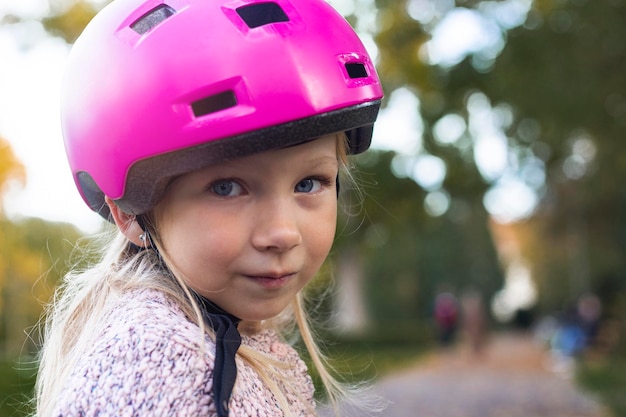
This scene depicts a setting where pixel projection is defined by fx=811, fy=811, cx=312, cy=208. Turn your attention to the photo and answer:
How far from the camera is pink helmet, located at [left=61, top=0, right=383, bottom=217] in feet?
5.76

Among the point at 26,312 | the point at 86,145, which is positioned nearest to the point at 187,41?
the point at 86,145

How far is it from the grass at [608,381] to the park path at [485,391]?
18 cm

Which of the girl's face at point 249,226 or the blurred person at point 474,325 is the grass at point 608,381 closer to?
the blurred person at point 474,325

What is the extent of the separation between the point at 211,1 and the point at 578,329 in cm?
1990

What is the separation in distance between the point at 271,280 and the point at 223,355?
1.03ft

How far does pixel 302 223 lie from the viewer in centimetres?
188

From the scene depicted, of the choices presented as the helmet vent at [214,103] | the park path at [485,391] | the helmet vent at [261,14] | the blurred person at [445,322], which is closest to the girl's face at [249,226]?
the helmet vent at [214,103]

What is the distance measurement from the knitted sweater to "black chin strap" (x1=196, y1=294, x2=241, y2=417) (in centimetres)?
3

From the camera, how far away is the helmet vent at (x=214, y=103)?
177 cm

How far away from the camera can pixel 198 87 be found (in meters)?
1.76

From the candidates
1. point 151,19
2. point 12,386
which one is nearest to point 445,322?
point 12,386

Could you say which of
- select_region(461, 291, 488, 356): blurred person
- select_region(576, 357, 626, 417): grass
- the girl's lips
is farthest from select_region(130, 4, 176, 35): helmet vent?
select_region(461, 291, 488, 356): blurred person

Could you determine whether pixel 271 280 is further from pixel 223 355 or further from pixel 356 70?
pixel 356 70

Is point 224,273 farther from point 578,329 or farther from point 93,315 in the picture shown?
point 578,329
